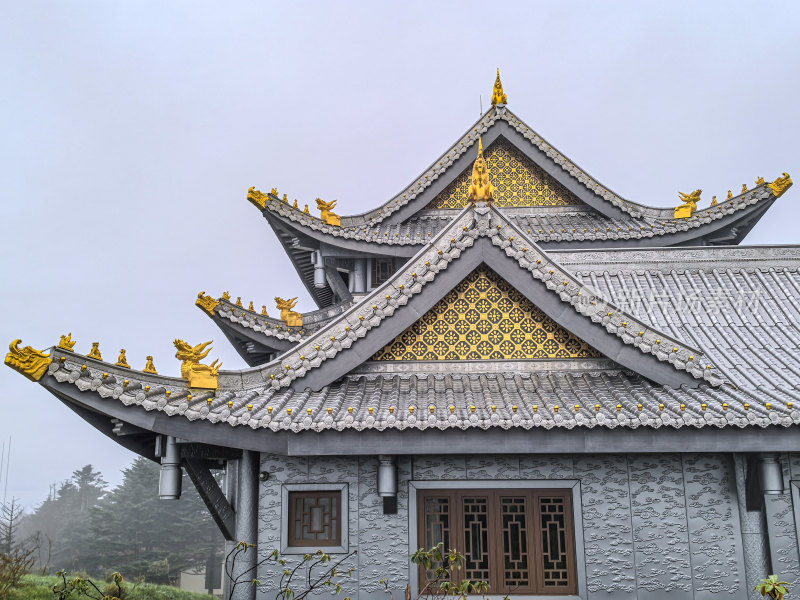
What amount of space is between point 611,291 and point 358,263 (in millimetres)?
5866

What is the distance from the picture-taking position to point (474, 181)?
1016 cm

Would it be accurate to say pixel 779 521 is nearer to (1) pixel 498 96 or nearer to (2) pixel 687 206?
(2) pixel 687 206

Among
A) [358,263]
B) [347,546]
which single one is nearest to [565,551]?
[347,546]

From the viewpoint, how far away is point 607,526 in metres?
8.90

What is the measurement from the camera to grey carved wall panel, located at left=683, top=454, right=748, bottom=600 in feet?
28.5

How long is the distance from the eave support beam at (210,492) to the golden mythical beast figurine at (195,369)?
1.02 m

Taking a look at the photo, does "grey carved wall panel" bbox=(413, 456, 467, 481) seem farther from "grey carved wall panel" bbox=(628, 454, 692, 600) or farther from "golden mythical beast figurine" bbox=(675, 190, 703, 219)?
"golden mythical beast figurine" bbox=(675, 190, 703, 219)

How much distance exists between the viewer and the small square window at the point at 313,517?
8984mm

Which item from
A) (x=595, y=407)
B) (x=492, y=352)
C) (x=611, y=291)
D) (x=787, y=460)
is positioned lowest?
(x=787, y=460)

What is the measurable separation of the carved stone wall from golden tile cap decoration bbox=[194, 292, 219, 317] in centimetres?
446

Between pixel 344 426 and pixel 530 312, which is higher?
pixel 530 312

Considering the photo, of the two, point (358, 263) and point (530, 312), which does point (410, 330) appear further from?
point (358, 263)

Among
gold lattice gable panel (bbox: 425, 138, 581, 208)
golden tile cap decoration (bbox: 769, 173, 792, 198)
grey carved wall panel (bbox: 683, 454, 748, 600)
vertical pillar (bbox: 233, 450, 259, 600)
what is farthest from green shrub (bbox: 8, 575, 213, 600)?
golden tile cap decoration (bbox: 769, 173, 792, 198)

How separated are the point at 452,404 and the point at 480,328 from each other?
67.9 inches
